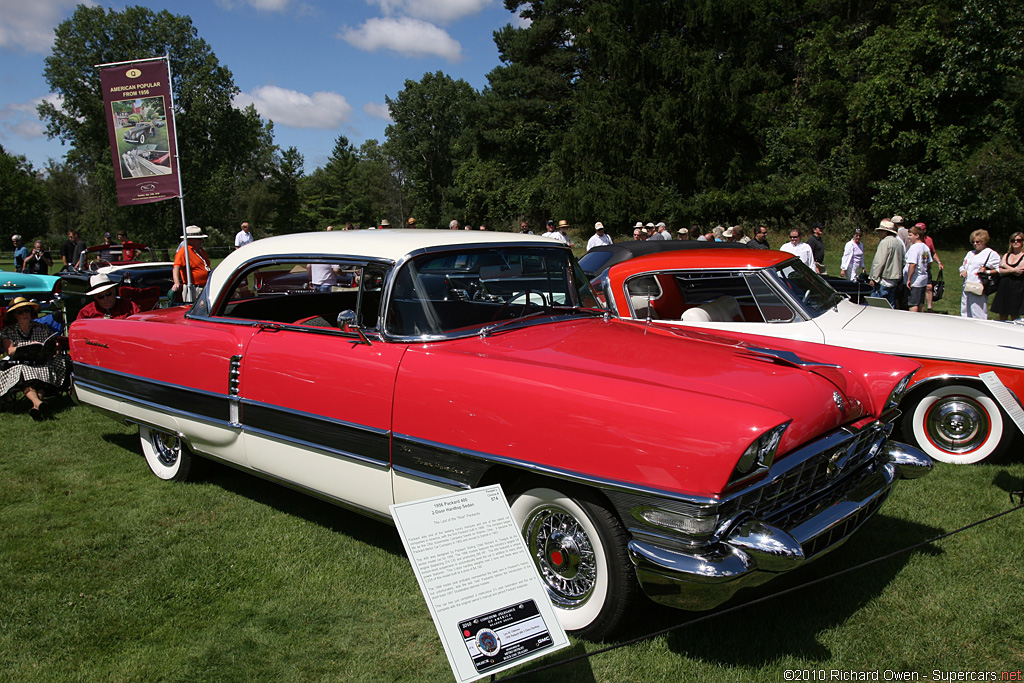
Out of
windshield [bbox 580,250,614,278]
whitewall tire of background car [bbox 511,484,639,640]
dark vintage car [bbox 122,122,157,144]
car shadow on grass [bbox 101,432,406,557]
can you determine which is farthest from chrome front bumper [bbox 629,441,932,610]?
dark vintage car [bbox 122,122,157,144]

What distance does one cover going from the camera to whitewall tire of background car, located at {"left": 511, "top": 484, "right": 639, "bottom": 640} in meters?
2.75

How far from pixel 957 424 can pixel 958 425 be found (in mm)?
11

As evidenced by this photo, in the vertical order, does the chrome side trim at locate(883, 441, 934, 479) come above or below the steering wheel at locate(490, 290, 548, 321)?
below

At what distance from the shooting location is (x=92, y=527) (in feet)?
14.1

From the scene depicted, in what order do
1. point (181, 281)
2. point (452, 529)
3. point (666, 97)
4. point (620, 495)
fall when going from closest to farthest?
point (452, 529), point (620, 495), point (181, 281), point (666, 97)

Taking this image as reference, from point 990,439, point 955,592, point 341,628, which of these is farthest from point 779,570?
point 990,439

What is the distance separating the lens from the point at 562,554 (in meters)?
2.98

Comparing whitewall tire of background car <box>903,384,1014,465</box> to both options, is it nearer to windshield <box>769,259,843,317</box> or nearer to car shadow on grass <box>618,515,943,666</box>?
windshield <box>769,259,843,317</box>

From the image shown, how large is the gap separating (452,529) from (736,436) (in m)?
1.06

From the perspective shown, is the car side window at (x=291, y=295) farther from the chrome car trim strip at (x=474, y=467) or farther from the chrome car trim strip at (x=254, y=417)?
the chrome car trim strip at (x=474, y=467)

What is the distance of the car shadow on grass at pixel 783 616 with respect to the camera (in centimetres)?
289

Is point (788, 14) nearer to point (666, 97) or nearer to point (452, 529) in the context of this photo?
point (666, 97)

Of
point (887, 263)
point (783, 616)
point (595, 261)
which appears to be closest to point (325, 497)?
point (783, 616)

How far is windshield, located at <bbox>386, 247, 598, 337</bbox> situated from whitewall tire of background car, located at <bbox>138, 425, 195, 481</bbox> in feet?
8.03
